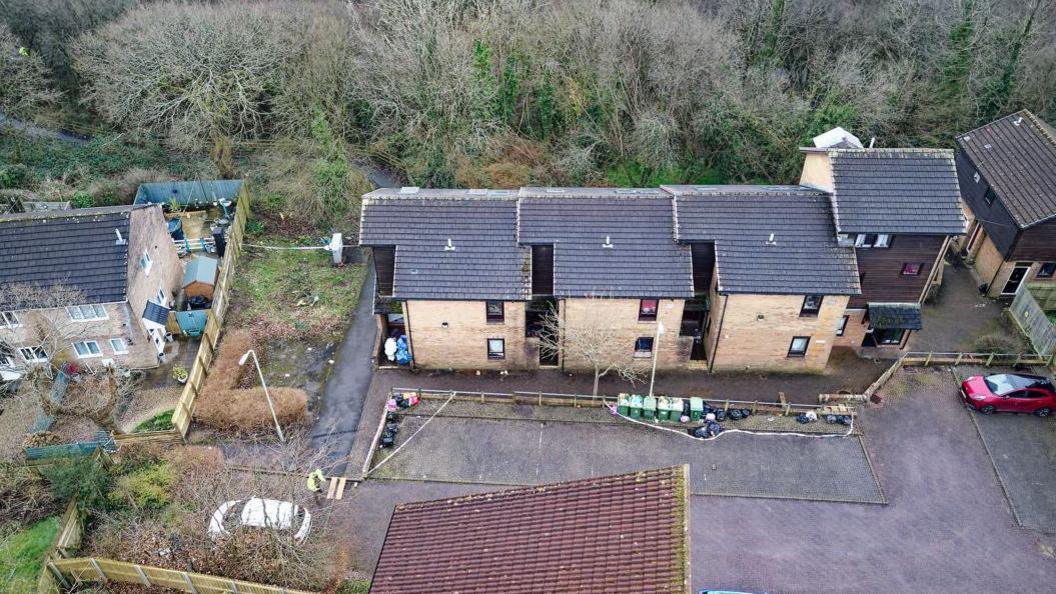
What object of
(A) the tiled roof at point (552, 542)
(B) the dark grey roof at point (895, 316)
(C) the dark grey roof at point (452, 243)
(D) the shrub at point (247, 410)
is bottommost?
(D) the shrub at point (247, 410)

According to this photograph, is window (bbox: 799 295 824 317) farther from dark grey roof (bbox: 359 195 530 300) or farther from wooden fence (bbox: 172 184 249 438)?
wooden fence (bbox: 172 184 249 438)

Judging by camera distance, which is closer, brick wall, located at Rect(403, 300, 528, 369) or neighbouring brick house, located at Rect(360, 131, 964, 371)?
neighbouring brick house, located at Rect(360, 131, 964, 371)

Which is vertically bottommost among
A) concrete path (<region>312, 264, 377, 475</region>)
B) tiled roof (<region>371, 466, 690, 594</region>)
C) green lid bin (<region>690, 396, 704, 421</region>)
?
concrete path (<region>312, 264, 377, 475</region>)

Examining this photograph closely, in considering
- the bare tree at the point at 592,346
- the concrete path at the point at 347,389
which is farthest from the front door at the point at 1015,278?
the concrete path at the point at 347,389

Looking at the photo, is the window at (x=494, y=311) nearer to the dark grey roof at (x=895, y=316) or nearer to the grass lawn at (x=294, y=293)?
the grass lawn at (x=294, y=293)

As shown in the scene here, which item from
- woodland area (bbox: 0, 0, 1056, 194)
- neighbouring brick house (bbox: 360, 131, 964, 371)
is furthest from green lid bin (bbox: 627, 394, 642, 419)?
woodland area (bbox: 0, 0, 1056, 194)

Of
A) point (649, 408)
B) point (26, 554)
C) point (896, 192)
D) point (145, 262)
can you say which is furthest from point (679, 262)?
point (26, 554)

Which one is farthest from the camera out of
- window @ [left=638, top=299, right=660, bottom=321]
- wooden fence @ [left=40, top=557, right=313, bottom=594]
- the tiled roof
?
window @ [left=638, top=299, right=660, bottom=321]
